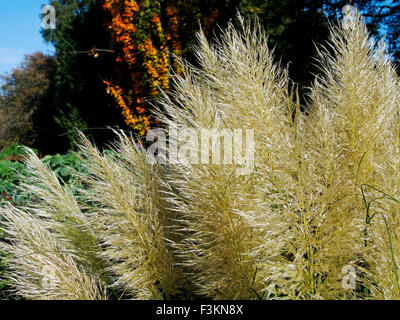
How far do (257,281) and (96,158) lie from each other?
1.53 ft

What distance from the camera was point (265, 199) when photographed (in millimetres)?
683

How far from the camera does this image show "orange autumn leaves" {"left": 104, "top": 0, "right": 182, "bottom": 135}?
21.1 feet

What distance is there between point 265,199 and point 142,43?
6.40 m

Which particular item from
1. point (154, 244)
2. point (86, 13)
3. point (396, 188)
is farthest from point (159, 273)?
point (86, 13)

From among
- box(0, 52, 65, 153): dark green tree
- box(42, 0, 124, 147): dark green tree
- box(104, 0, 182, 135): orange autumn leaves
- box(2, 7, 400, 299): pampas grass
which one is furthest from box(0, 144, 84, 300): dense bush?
box(0, 52, 65, 153): dark green tree

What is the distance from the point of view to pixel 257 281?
2.40ft

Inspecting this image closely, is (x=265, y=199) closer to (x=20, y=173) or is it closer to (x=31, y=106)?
(x=20, y=173)

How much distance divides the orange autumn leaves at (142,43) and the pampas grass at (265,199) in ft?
18.4

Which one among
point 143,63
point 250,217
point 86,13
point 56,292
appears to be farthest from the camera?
point 86,13

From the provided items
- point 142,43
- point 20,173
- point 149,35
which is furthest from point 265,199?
point 149,35

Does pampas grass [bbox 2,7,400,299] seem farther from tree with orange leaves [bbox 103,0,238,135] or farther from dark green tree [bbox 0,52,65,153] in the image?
dark green tree [bbox 0,52,65,153]

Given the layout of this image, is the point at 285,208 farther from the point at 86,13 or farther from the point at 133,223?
the point at 86,13

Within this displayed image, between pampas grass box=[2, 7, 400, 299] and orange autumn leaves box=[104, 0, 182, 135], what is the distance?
5621 mm
